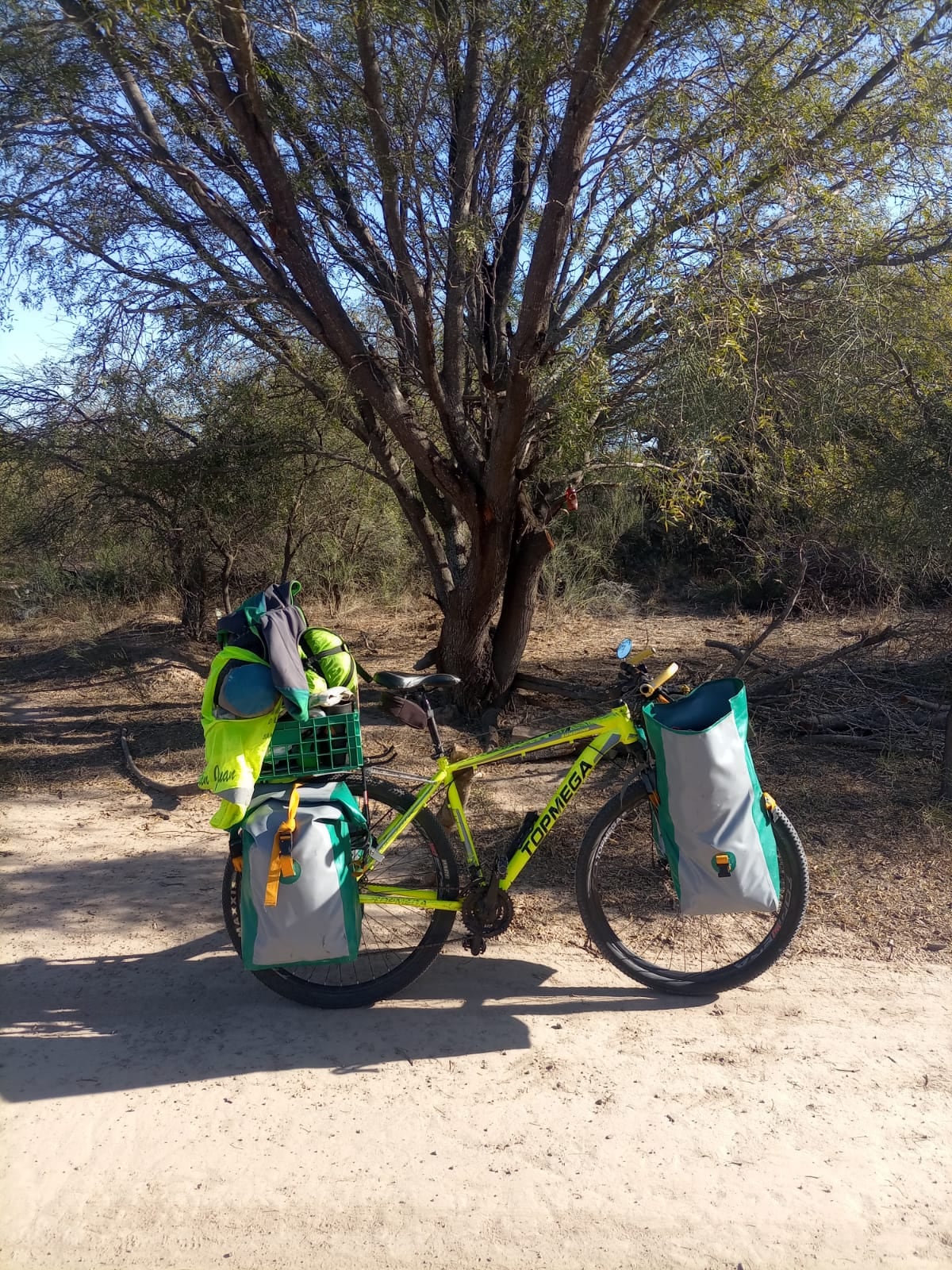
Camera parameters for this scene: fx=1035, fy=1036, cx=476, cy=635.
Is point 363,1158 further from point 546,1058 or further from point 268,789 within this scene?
point 268,789

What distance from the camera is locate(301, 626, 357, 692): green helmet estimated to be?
148 inches

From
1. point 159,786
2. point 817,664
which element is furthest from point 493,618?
point 159,786

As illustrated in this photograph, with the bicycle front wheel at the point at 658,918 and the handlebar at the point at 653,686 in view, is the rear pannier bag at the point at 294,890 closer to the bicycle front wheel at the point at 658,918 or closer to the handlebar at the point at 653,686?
the bicycle front wheel at the point at 658,918

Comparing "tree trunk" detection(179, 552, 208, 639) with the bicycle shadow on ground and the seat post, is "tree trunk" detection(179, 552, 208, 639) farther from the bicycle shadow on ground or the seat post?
the seat post

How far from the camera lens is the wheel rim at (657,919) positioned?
12.6 ft

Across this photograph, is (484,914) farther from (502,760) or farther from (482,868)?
(502,760)

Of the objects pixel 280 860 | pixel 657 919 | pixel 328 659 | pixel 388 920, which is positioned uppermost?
pixel 328 659

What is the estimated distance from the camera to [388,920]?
4.20 m

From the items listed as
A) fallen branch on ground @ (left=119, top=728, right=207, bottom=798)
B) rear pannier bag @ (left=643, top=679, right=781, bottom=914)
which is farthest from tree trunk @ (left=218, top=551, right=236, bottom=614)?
rear pannier bag @ (left=643, top=679, right=781, bottom=914)

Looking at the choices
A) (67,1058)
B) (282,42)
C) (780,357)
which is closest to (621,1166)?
(67,1058)

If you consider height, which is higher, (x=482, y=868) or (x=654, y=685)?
(x=654, y=685)

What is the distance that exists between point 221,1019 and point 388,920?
0.75 metres

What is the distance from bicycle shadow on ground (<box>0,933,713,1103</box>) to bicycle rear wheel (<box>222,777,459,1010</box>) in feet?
0.26

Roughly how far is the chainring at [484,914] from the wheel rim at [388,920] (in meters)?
0.12
